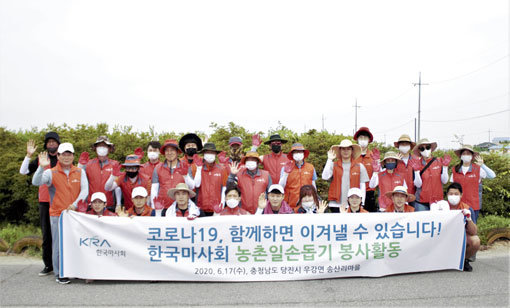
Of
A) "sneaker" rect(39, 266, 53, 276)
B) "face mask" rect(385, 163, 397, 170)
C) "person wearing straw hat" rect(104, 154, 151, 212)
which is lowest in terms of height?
"sneaker" rect(39, 266, 53, 276)

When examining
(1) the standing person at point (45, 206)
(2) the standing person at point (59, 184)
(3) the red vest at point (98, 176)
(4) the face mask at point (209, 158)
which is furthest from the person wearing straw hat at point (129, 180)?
(4) the face mask at point (209, 158)

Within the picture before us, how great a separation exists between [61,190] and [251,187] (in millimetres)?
2710

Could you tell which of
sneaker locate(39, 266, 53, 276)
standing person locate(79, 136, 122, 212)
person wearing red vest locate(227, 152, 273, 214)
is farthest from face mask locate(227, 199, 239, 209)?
sneaker locate(39, 266, 53, 276)

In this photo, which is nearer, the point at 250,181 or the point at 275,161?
the point at 250,181

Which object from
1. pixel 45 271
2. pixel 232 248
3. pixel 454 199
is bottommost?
pixel 45 271

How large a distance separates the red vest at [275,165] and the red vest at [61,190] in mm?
2981

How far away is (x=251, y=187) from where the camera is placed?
19.3 feet

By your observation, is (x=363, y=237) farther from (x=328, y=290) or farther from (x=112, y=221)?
(x=112, y=221)

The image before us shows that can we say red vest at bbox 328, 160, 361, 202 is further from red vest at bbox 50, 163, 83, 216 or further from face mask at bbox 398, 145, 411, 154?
red vest at bbox 50, 163, 83, 216

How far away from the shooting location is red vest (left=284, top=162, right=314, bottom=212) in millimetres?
6035

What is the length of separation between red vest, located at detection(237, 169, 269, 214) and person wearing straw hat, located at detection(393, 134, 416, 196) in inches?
89.4

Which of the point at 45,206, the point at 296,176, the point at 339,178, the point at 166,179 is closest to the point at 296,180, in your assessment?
the point at 296,176

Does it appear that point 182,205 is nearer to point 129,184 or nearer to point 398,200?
point 129,184

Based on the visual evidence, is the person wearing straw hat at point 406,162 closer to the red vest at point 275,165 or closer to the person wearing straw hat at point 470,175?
the person wearing straw hat at point 470,175
